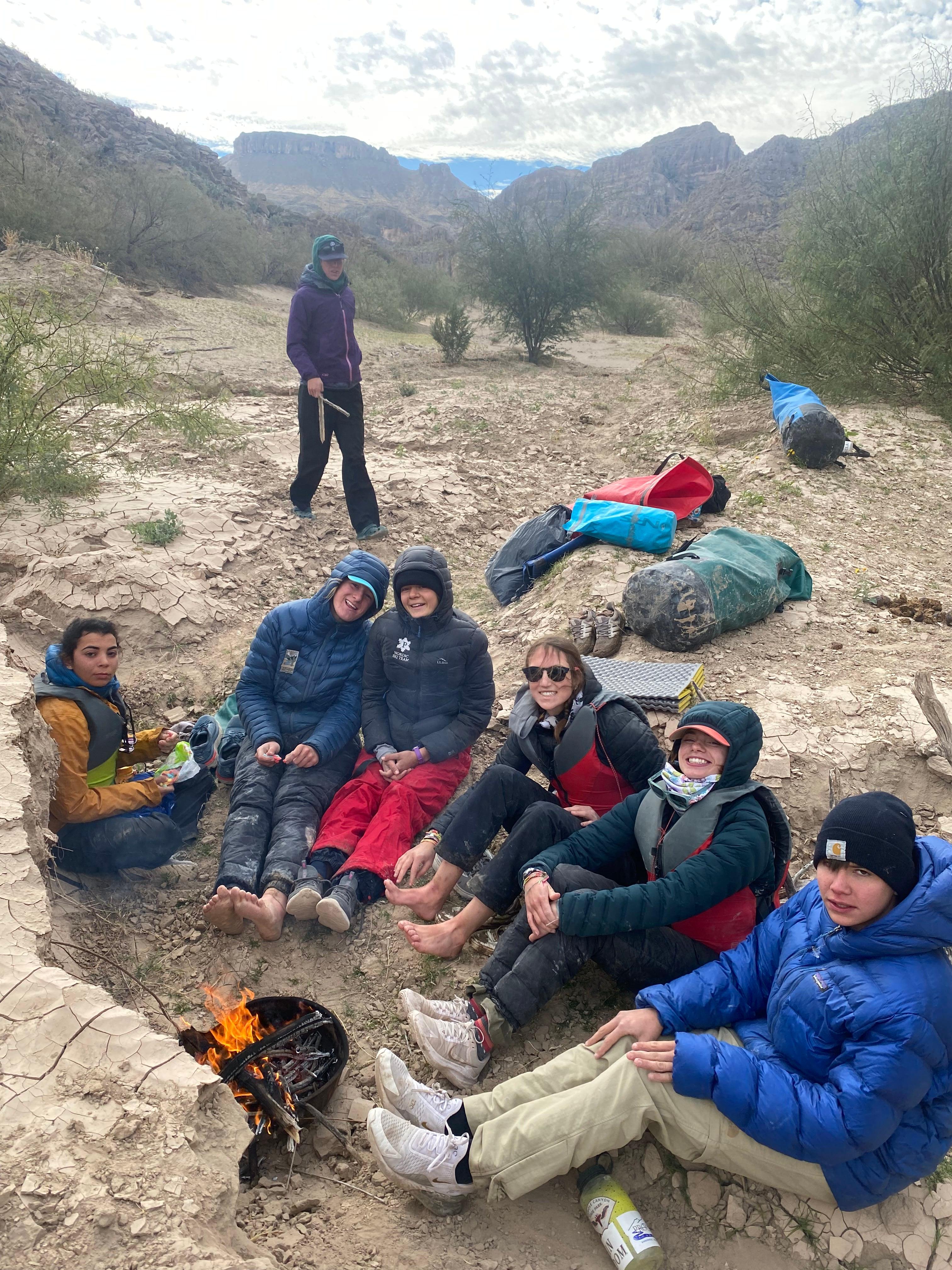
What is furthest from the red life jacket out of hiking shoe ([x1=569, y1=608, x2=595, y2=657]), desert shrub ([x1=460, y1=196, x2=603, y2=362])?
desert shrub ([x1=460, y1=196, x2=603, y2=362])

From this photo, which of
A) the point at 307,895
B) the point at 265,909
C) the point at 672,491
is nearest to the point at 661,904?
the point at 307,895

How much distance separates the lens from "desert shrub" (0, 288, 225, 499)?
5.62 meters

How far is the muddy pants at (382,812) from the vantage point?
10.7 ft

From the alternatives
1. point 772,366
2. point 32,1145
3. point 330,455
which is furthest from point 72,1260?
point 772,366

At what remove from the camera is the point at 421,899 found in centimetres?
306

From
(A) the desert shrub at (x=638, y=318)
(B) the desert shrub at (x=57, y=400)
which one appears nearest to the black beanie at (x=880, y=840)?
(B) the desert shrub at (x=57, y=400)

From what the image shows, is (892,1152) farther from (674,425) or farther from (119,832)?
(674,425)

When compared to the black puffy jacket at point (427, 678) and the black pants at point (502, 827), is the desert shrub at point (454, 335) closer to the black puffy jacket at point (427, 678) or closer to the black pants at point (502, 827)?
the black puffy jacket at point (427, 678)

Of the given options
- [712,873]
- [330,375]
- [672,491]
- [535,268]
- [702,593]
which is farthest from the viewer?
[535,268]

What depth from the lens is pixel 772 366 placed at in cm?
1085

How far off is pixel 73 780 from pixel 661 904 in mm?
2249

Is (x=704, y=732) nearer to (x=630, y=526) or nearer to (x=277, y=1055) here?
(x=277, y=1055)

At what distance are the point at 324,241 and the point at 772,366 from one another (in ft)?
23.1

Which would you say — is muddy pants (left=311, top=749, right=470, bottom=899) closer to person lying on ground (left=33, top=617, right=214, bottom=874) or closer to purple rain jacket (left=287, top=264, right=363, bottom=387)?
person lying on ground (left=33, top=617, right=214, bottom=874)
